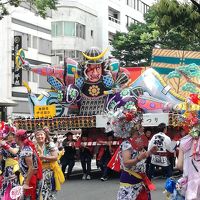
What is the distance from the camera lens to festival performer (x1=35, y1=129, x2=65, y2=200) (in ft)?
28.9

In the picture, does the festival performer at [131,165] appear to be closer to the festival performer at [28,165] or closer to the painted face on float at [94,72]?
the festival performer at [28,165]

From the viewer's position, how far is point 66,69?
17.8 metres

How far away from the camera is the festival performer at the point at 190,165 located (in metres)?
6.69

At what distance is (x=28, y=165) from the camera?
25.8 feet

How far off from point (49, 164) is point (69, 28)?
1473 inches

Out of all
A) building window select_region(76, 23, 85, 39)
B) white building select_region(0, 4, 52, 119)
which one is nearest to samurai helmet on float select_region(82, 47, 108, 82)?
white building select_region(0, 4, 52, 119)

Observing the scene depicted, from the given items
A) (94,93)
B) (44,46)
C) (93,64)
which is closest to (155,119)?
(94,93)

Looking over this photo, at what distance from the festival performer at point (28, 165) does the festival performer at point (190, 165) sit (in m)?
2.15

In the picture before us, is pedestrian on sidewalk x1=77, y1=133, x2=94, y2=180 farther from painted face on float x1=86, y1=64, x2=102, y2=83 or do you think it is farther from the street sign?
the street sign

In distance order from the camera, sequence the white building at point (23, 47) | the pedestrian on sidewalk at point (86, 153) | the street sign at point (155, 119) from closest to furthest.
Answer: the street sign at point (155, 119) → the pedestrian on sidewalk at point (86, 153) → the white building at point (23, 47)

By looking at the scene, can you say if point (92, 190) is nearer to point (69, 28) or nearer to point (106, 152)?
point (106, 152)

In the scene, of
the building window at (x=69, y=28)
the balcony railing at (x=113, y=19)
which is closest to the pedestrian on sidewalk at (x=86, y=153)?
the building window at (x=69, y=28)

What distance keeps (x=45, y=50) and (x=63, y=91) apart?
81.7 feet

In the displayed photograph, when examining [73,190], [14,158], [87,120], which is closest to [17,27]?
[87,120]
